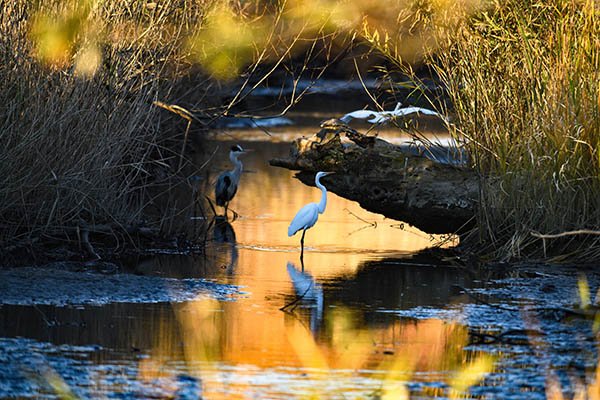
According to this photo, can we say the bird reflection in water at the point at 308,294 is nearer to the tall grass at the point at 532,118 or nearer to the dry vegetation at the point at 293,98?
the dry vegetation at the point at 293,98

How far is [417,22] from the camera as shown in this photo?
10.6 meters

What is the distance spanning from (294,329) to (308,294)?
132 cm

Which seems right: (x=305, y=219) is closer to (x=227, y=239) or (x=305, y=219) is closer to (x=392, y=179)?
(x=392, y=179)

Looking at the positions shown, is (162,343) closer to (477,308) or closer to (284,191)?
(477,308)

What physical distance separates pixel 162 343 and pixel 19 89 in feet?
9.66

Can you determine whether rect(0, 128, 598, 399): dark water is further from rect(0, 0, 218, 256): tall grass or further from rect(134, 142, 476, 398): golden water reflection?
rect(0, 0, 218, 256): tall grass

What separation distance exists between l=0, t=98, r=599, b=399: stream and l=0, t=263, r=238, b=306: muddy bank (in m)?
0.01

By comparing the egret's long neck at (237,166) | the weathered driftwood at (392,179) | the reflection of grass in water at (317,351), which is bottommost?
the reflection of grass in water at (317,351)

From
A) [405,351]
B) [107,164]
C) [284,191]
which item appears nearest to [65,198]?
[107,164]

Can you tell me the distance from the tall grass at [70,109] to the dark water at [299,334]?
73cm

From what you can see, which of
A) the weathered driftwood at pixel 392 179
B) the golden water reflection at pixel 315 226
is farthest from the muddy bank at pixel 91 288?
the weathered driftwood at pixel 392 179

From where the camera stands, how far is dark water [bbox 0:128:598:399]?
5145 millimetres

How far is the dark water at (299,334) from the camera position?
5145mm

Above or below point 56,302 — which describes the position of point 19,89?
above
